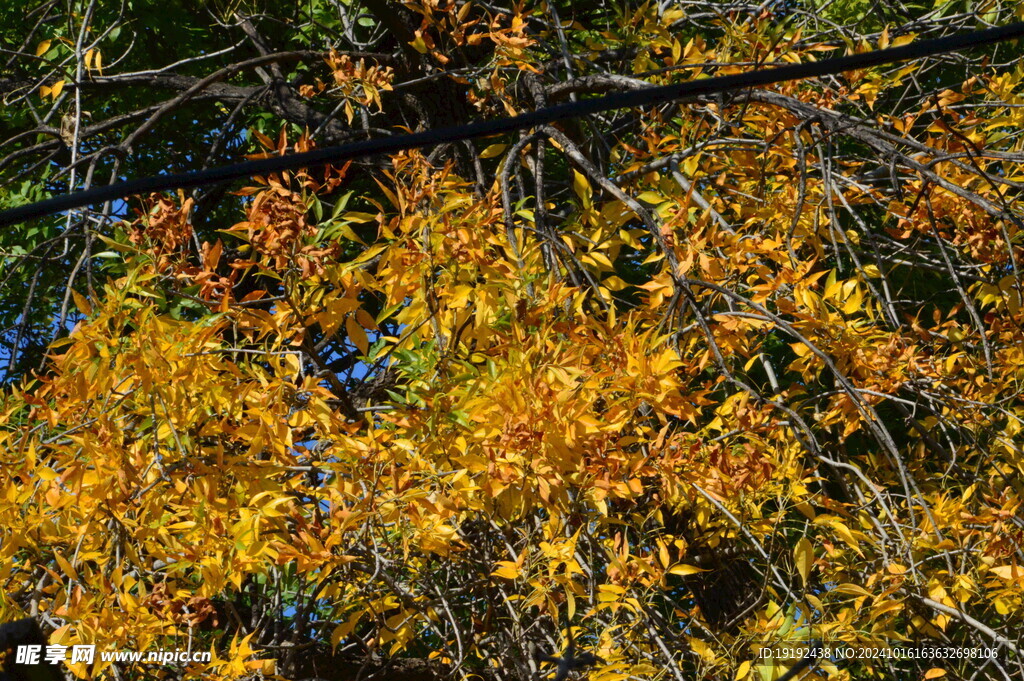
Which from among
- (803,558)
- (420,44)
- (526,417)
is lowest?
(803,558)

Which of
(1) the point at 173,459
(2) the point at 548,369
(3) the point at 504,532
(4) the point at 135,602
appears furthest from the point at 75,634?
(2) the point at 548,369

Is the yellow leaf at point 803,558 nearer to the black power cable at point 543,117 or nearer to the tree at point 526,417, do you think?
the tree at point 526,417

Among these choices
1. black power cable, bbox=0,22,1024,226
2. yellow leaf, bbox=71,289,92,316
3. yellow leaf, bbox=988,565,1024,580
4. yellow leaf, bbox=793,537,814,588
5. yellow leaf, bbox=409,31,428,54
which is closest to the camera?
black power cable, bbox=0,22,1024,226

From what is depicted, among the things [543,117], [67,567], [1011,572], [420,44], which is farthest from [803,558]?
[420,44]

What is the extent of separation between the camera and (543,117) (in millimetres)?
1460

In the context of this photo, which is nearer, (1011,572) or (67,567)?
(67,567)

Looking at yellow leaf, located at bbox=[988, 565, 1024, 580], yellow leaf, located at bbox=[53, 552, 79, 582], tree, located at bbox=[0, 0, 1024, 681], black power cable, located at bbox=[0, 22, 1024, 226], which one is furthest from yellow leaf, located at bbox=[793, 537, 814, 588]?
yellow leaf, located at bbox=[53, 552, 79, 582]

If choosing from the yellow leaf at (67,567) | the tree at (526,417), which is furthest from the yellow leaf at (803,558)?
the yellow leaf at (67,567)

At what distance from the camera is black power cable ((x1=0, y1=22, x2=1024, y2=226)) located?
1385mm

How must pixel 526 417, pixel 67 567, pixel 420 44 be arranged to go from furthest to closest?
1. pixel 420 44
2. pixel 67 567
3. pixel 526 417

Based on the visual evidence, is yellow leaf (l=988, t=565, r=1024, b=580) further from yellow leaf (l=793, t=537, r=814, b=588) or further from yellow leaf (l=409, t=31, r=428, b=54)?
yellow leaf (l=409, t=31, r=428, b=54)

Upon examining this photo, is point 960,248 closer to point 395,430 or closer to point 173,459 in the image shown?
point 395,430

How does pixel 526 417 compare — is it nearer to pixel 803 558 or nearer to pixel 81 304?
pixel 803 558

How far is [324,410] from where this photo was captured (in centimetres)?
265
